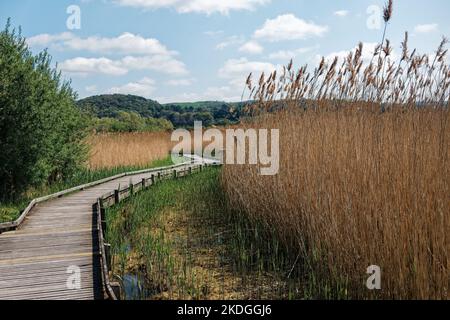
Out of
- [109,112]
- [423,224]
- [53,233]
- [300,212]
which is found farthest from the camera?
[109,112]

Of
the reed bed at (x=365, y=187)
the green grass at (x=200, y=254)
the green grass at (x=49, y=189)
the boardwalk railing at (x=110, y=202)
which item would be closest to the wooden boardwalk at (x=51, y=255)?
the boardwalk railing at (x=110, y=202)

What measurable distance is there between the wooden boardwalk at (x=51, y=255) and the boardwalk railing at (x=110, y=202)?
0.37 feet

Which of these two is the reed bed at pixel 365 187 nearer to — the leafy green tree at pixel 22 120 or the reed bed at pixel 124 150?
the leafy green tree at pixel 22 120

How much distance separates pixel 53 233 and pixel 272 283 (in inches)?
133

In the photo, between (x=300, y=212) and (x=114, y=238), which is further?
(x=114, y=238)

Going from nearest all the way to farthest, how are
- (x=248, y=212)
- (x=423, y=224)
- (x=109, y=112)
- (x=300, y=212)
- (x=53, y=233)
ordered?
(x=423, y=224) < (x=300, y=212) < (x=53, y=233) < (x=248, y=212) < (x=109, y=112)

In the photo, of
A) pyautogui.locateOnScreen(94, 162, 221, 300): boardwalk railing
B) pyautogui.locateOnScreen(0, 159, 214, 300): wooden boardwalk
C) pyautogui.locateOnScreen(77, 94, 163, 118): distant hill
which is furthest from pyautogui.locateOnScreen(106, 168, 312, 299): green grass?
pyautogui.locateOnScreen(77, 94, 163, 118): distant hill

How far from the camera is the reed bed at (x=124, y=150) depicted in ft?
53.6

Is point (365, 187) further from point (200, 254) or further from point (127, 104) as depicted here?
point (127, 104)

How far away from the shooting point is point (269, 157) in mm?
6883

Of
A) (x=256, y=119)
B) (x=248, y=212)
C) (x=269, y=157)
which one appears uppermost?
(x=256, y=119)
